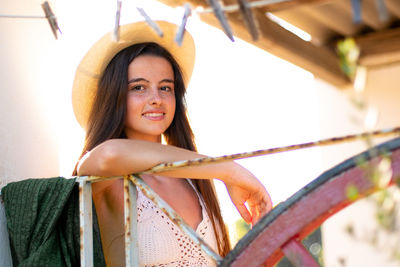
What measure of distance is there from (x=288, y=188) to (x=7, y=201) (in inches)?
204

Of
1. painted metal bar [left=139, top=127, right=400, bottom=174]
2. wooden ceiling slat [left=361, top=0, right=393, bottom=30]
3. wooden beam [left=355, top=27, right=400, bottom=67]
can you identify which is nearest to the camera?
painted metal bar [left=139, top=127, right=400, bottom=174]

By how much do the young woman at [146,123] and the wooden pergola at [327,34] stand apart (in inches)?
31.9

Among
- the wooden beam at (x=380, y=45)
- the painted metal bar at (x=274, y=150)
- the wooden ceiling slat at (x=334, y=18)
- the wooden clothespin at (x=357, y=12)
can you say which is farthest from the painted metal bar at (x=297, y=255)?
the wooden beam at (x=380, y=45)

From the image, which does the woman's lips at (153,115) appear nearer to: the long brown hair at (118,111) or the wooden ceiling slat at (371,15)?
the long brown hair at (118,111)

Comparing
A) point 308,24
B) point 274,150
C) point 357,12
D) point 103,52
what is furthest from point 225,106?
point 357,12

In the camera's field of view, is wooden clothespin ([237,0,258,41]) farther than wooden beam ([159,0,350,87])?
No

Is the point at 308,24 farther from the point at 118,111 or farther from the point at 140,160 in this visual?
the point at 140,160

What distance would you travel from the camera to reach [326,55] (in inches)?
176

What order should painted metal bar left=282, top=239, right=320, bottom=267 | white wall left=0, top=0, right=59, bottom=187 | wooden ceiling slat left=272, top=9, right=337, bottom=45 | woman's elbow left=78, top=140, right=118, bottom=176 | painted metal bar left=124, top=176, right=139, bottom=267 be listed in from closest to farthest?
painted metal bar left=282, top=239, right=320, bottom=267, painted metal bar left=124, top=176, right=139, bottom=267, woman's elbow left=78, top=140, right=118, bottom=176, white wall left=0, top=0, right=59, bottom=187, wooden ceiling slat left=272, top=9, right=337, bottom=45

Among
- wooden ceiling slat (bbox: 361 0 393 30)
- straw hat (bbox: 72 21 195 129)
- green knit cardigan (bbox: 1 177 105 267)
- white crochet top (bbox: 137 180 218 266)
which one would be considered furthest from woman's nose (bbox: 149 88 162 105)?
wooden ceiling slat (bbox: 361 0 393 30)

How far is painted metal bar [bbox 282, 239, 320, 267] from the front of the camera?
4.00 ft

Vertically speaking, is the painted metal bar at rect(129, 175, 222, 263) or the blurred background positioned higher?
the blurred background

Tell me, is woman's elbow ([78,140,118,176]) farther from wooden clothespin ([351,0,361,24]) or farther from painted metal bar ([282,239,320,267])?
wooden clothespin ([351,0,361,24])

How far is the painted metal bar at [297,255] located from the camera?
1221 millimetres
